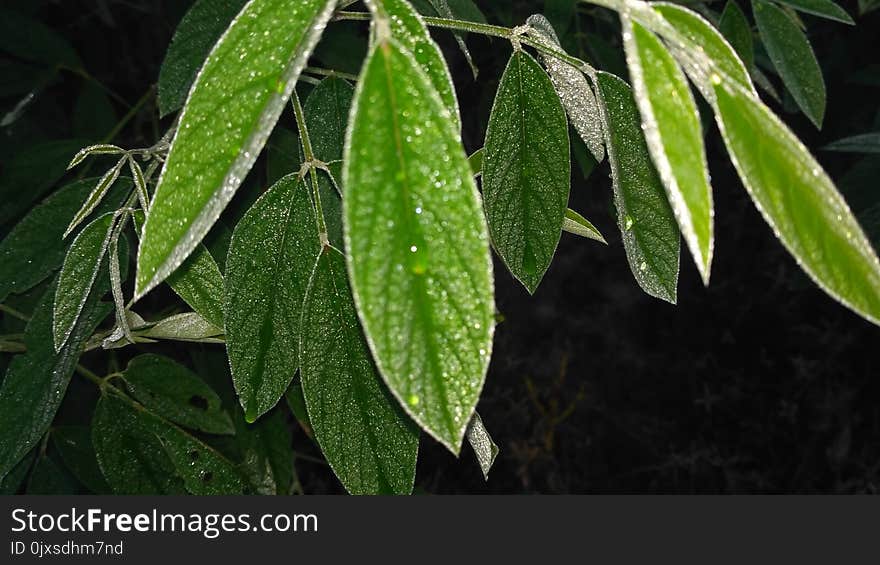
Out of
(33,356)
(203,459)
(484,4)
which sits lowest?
(203,459)

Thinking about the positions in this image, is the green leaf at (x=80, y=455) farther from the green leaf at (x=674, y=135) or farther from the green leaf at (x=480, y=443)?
the green leaf at (x=674, y=135)

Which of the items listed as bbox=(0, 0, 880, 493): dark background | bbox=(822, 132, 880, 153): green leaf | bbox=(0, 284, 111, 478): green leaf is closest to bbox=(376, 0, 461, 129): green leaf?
bbox=(0, 284, 111, 478): green leaf

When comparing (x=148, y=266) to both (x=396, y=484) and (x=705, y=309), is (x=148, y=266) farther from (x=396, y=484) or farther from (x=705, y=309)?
(x=705, y=309)

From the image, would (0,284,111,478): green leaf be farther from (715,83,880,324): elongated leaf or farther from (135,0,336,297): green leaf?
(715,83,880,324): elongated leaf

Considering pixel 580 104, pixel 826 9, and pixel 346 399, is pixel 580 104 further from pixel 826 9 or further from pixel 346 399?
pixel 826 9

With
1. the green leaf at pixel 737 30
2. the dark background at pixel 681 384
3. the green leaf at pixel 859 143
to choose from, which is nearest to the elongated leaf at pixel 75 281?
the green leaf at pixel 737 30

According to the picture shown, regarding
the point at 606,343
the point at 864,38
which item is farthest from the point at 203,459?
the point at 606,343

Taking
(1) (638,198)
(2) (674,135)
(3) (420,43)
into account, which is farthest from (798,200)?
(1) (638,198)

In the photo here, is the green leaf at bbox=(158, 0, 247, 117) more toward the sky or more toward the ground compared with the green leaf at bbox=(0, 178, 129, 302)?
more toward the sky
